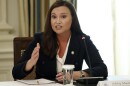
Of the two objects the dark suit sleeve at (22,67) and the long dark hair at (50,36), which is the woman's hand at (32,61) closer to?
Result: the dark suit sleeve at (22,67)

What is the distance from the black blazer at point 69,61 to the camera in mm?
2021

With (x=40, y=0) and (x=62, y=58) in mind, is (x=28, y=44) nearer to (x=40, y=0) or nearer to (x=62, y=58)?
(x=62, y=58)

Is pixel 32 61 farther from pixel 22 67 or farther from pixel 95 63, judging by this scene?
pixel 95 63

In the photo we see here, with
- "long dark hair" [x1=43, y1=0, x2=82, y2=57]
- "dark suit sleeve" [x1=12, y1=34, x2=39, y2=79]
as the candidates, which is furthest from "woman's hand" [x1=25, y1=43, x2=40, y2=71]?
"long dark hair" [x1=43, y1=0, x2=82, y2=57]

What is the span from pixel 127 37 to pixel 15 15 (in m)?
1.49

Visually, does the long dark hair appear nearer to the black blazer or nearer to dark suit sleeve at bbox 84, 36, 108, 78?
the black blazer

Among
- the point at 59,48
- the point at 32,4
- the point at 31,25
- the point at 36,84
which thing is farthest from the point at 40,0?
the point at 36,84

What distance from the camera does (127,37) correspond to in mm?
3430

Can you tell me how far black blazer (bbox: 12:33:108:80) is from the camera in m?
2.02

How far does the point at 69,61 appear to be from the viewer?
220cm

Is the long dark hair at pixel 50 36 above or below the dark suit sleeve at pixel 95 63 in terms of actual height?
above

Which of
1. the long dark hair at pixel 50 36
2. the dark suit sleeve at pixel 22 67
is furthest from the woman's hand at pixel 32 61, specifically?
the long dark hair at pixel 50 36

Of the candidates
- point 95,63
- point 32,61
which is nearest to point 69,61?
point 95,63

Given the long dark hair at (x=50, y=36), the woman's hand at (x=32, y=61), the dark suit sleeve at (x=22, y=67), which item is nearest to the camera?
the woman's hand at (x=32, y=61)
